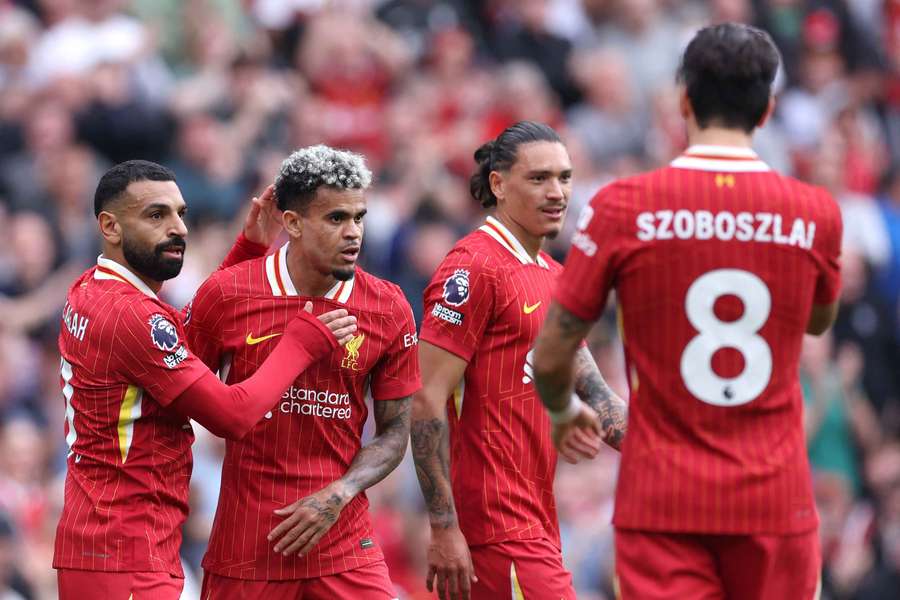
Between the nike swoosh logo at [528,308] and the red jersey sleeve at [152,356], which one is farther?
the nike swoosh logo at [528,308]

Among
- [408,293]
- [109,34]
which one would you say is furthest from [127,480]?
[109,34]

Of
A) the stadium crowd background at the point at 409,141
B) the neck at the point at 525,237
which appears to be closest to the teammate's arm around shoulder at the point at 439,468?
the neck at the point at 525,237

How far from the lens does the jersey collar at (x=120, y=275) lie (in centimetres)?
642

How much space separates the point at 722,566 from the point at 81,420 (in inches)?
104

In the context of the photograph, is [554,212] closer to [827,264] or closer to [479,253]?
[479,253]

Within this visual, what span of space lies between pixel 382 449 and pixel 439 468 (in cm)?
30

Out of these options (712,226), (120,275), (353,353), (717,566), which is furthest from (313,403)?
(712,226)

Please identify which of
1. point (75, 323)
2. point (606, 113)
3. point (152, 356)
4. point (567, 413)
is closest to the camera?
point (567, 413)

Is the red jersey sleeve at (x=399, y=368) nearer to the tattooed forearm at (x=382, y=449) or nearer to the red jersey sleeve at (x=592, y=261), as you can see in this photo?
the tattooed forearm at (x=382, y=449)

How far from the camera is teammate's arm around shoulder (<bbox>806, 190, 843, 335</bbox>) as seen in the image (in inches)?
208

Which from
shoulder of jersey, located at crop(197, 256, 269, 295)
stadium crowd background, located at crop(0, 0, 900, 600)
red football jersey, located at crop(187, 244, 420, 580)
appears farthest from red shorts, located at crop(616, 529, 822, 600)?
stadium crowd background, located at crop(0, 0, 900, 600)

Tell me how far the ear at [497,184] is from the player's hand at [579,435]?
1.73 meters

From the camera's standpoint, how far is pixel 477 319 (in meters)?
6.87

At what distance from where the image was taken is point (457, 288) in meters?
6.88
